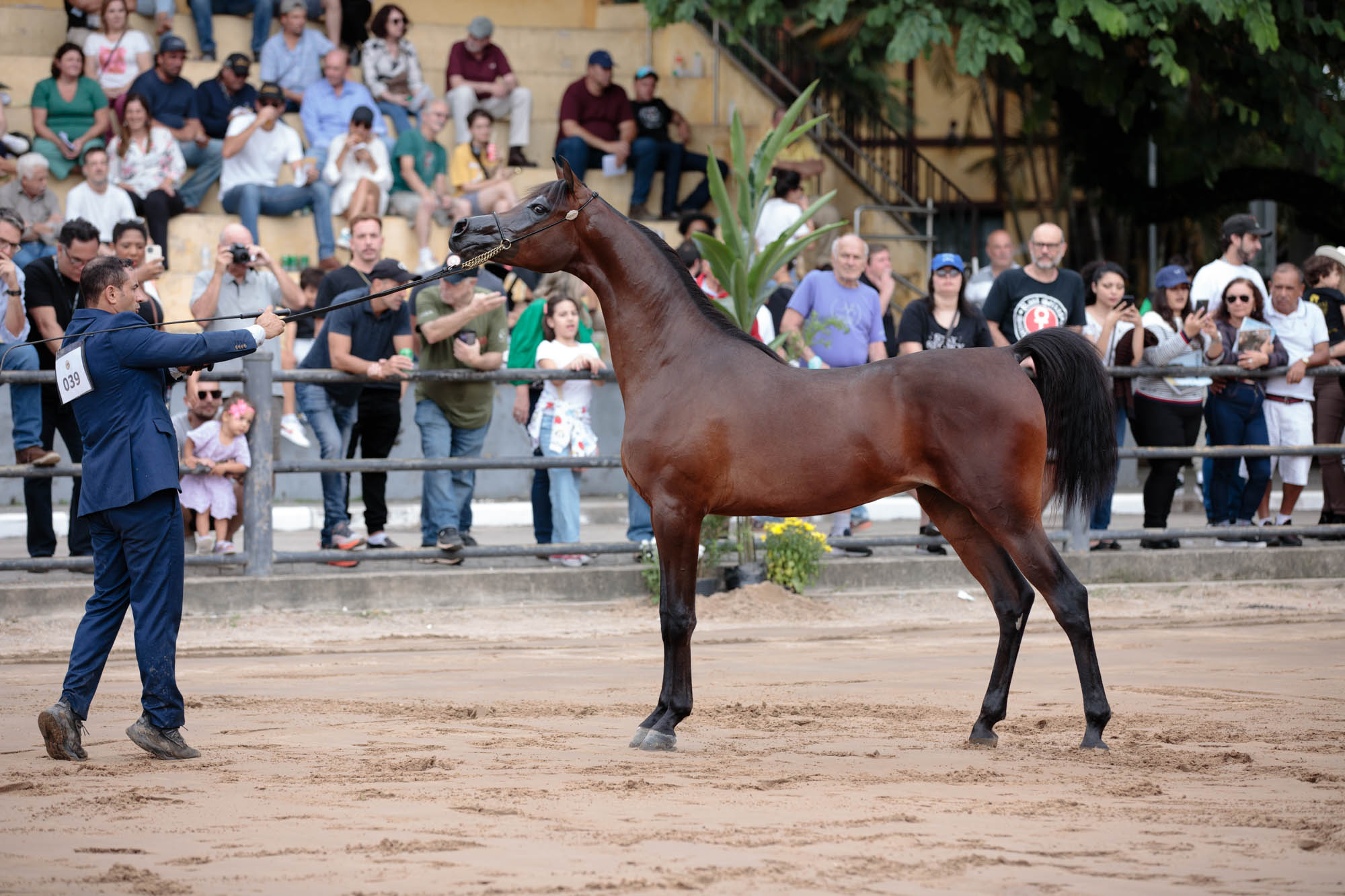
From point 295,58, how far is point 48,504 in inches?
321

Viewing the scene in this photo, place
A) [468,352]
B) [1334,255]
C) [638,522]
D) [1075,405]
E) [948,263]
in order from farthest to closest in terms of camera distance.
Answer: [1334,255] → [638,522] → [948,263] → [468,352] → [1075,405]

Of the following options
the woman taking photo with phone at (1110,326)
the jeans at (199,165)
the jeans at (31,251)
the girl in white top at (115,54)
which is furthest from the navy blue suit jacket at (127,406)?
the girl in white top at (115,54)

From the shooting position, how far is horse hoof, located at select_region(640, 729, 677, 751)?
20.1 ft

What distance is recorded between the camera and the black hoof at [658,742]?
6121 mm

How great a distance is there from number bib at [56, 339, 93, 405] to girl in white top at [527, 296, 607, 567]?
4.53 meters

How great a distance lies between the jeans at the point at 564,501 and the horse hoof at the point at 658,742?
429cm

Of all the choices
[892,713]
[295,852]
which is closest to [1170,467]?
[892,713]

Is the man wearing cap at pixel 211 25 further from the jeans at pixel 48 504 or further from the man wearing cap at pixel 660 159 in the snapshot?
the jeans at pixel 48 504

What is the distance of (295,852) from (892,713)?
3230 mm

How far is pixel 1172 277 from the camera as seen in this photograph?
38.8 feet

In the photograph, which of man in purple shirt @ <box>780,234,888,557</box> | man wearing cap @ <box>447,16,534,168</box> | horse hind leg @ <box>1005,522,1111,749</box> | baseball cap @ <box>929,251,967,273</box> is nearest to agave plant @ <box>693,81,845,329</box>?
man in purple shirt @ <box>780,234,888,557</box>

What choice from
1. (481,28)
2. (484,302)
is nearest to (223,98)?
(481,28)

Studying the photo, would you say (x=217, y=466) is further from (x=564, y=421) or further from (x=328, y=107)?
(x=328, y=107)

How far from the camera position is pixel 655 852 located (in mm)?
4488
